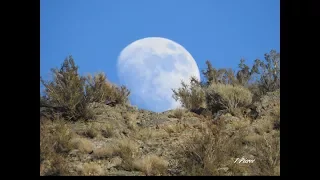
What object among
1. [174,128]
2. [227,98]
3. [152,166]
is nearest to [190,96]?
[227,98]

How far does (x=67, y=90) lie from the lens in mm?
9336

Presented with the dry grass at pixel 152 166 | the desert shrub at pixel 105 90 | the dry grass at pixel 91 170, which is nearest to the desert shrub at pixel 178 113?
the desert shrub at pixel 105 90

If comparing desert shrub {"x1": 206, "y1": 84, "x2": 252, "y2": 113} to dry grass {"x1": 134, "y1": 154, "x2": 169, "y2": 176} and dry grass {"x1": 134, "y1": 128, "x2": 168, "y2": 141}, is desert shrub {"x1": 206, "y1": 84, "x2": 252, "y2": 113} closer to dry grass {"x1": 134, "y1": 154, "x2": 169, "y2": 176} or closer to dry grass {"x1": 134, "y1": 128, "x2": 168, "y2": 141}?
dry grass {"x1": 134, "y1": 128, "x2": 168, "y2": 141}

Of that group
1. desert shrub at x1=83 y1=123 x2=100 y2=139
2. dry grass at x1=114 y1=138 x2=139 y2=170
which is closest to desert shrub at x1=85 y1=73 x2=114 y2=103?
desert shrub at x1=83 y1=123 x2=100 y2=139

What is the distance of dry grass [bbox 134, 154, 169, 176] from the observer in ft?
23.0

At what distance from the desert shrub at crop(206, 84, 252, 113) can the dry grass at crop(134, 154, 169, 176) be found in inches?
114

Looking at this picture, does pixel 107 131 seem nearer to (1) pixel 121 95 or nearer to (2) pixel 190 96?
(1) pixel 121 95

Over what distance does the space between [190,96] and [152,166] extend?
3436mm

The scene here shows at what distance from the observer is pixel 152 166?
7098mm

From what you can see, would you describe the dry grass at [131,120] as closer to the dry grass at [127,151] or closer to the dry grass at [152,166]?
the dry grass at [127,151]
